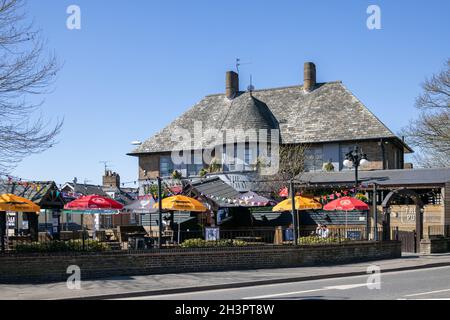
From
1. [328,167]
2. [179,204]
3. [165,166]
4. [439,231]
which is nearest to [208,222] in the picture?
[179,204]

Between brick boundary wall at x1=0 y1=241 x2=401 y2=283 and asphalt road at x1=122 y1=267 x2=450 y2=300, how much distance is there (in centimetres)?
345

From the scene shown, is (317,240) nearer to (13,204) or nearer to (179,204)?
(179,204)

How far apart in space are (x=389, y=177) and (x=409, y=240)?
603cm

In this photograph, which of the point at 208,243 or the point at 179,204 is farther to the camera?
the point at 179,204

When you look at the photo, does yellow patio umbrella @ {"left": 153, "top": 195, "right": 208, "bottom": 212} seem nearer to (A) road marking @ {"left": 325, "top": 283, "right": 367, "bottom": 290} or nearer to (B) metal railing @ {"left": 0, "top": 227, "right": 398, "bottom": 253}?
(B) metal railing @ {"left": 0, "top": 227, "right": 398, "bottom": 253}

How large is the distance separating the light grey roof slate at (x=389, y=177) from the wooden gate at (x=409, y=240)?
3.44 meters

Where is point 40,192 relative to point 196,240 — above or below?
above

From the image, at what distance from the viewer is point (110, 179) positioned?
6419cm

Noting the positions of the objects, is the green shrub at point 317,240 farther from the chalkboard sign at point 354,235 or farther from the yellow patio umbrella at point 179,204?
the yellow patio umbrella at point 179,204

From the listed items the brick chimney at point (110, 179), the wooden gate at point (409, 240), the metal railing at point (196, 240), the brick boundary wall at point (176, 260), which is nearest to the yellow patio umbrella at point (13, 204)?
the metal railing at point (196, 240)

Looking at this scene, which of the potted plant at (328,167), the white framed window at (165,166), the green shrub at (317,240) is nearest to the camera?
the green shrub at (317,240)

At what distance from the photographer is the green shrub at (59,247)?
19.4m

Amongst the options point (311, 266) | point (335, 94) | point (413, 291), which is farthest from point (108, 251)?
point (335, 94)

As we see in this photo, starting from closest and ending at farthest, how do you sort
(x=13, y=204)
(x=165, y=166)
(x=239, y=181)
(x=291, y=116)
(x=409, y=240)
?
(x=13, y=204) → (x=409, y=240) → (x=239, y=181) → (x=291, y=116) → (x=165, y=166)
